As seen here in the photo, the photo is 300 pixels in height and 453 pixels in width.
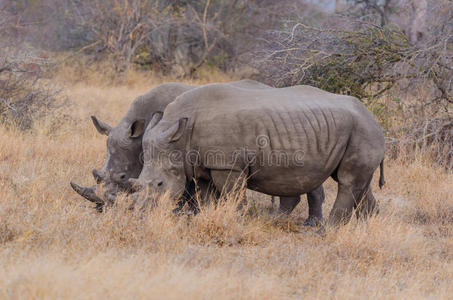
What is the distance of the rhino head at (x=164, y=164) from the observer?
5.61m

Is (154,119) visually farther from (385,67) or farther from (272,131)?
(385,67)

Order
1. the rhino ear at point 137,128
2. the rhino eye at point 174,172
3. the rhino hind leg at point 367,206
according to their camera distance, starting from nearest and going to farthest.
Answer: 1. the rhino eye at point 174,172
2. the rhino hind leg at point 367,206
3. the rhino ear at point 137,128

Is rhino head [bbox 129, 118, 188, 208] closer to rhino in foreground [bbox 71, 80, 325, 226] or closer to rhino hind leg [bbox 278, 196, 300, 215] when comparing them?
rhino in foreground [bbox 71, 80, 325, 226]

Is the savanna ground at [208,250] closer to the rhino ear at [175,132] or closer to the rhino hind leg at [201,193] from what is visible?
the rhino hind leg at [201,193]

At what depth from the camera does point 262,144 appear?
5617 mm

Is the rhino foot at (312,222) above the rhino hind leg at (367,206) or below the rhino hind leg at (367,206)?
below

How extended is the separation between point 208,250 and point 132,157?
6.02ft

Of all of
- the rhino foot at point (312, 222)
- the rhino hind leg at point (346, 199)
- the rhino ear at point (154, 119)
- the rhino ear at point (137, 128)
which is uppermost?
the rhino ear at point (154, 119)

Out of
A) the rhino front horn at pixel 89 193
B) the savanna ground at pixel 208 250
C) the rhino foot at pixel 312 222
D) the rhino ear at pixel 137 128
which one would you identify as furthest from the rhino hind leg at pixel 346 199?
the rhino front horn at pixel 89 193

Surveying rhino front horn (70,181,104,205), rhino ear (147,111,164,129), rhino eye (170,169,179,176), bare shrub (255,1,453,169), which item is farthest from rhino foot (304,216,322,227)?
bare shrub (255,1,453,169)

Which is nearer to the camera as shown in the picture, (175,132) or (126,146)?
(175,132)

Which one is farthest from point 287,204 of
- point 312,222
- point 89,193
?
point 89,193

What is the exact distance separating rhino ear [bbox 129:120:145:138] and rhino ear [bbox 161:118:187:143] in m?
0.84

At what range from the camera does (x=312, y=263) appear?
15.6 feet
